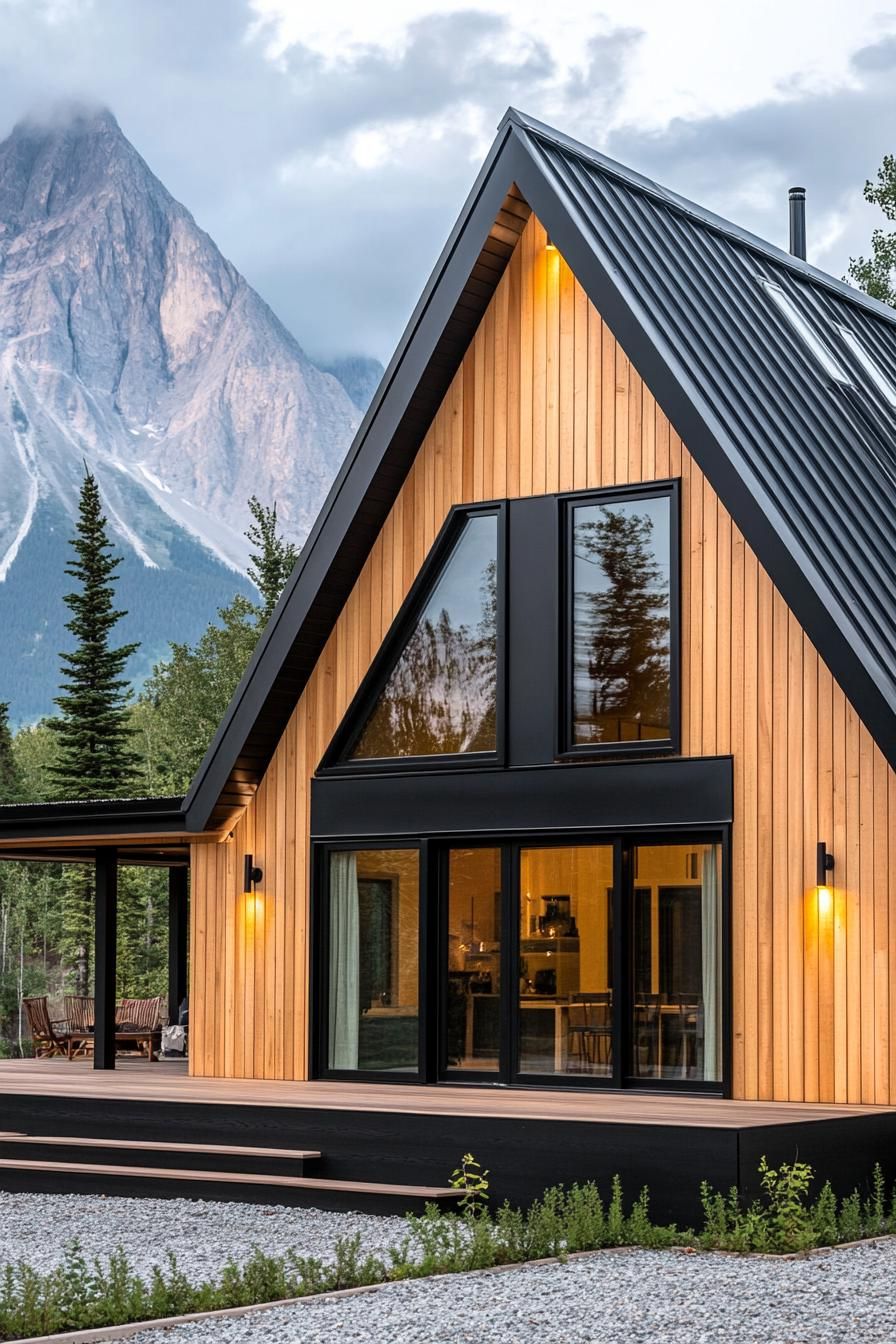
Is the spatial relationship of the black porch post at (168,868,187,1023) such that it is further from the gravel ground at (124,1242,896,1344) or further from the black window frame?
the gravel ground at (124,1242,896,1344)

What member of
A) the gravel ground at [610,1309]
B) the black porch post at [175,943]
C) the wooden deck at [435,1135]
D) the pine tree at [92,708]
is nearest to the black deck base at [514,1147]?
the wooden deck at [435,1135]

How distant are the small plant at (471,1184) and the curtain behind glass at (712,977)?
1927mm

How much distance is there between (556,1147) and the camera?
31.5ft

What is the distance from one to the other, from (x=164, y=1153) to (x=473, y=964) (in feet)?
8.16

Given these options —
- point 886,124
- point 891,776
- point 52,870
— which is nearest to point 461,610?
point 891,776

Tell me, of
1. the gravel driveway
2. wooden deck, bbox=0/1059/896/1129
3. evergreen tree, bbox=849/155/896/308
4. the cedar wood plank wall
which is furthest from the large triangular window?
evergreen tree, bbox=849/155/896/308

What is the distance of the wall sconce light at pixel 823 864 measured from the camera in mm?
10656

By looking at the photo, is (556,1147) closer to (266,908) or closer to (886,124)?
(266,908)

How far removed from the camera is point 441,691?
1277 centimetres

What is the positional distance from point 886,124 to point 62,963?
127 feet

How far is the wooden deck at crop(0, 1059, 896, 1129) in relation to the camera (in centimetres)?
966

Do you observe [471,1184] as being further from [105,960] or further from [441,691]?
[105,960]

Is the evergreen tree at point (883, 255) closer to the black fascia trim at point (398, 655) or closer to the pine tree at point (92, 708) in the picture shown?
the pine tree at point (92, 708)

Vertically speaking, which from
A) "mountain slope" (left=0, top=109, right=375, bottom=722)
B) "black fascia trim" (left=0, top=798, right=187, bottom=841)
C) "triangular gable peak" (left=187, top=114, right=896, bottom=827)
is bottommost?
"black fascia trim" (left=0, top=798, right=187, bottom=841)
